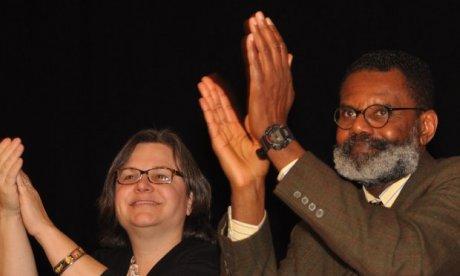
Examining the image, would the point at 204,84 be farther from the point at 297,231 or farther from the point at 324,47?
the point at 324,47

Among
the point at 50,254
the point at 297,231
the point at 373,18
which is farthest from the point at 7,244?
the point at 373,18

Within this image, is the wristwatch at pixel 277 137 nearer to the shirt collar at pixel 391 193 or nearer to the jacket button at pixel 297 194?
the jacket button at pixel 297 194

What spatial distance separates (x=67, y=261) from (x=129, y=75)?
1.39 m

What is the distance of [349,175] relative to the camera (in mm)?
2102

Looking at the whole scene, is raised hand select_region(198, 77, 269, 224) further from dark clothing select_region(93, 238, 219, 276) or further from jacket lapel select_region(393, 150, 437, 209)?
dark clothing select_region(93, 238, 219, 276)

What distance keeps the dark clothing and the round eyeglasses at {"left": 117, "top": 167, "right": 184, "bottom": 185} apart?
0.25 metres

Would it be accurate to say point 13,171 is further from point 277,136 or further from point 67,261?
point 277,136

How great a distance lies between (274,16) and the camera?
3279mm

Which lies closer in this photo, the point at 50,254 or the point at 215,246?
the point at 50,254

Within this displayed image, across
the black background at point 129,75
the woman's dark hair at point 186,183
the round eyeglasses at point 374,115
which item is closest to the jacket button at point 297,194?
the round eyeglasses at point 374,115

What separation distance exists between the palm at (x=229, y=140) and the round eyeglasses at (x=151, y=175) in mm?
826

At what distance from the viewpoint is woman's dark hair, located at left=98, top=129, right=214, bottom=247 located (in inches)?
111

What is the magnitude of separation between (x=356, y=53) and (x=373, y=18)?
166 mm

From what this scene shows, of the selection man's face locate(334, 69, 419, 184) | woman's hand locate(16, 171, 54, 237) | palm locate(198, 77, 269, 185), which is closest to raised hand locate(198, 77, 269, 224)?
palm locate(198, 77, 269, 185)
